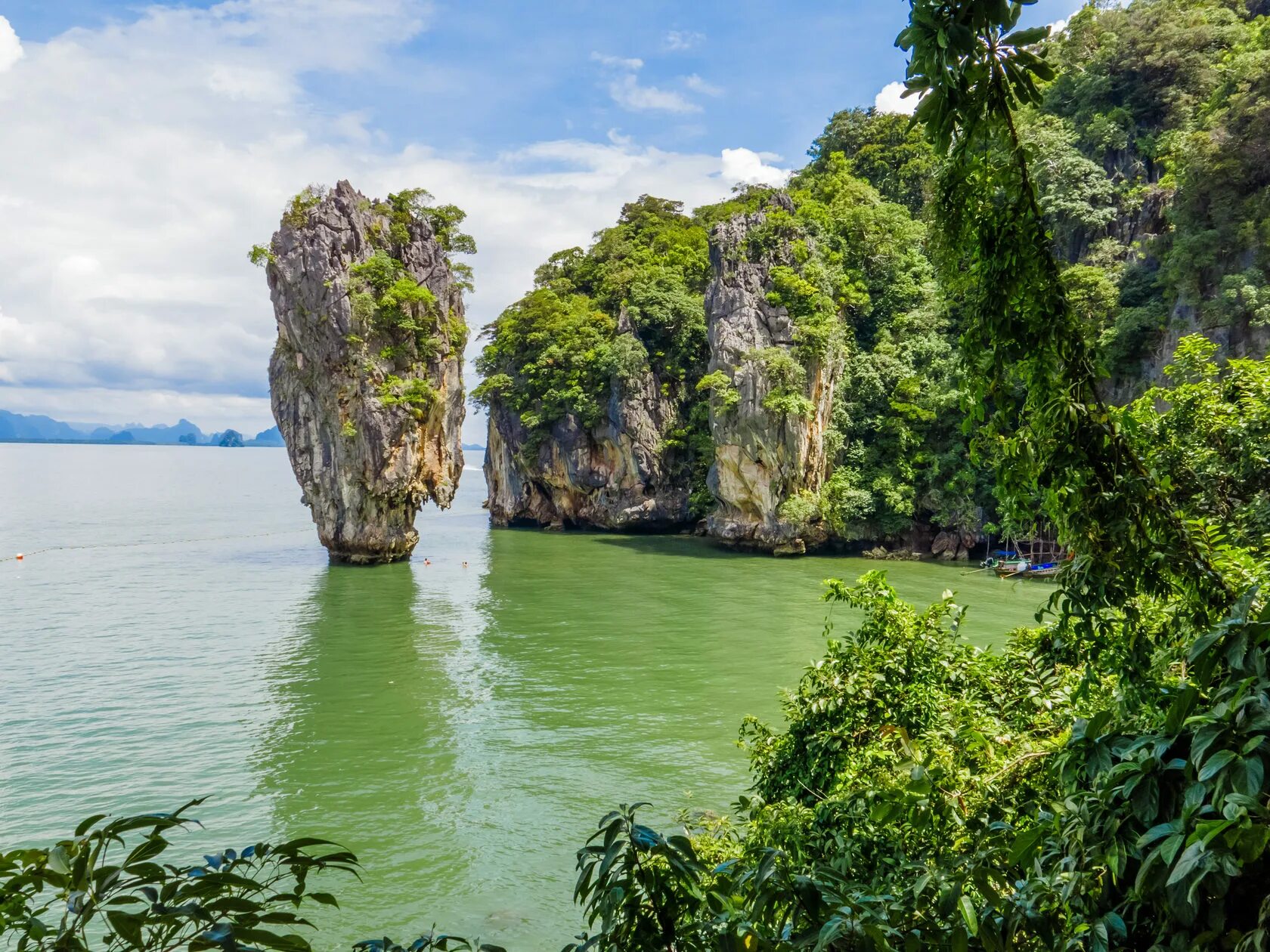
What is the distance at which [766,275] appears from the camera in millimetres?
33031

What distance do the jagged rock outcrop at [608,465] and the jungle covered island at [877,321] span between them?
0.12 m

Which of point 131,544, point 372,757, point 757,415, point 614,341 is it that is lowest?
point 372,757

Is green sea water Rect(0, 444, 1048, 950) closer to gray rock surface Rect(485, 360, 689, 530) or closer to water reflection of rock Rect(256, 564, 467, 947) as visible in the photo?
water reflection of rock Rect(256, 564, 467, 947)

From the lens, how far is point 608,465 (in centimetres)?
4075

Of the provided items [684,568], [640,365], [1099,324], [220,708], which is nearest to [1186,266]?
[1099,324]

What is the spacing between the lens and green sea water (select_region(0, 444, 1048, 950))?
33.8 feet

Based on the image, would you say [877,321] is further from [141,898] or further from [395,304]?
[141,898]

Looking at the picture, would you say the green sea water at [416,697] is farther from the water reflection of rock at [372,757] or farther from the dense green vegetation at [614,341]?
the dense green vegetation at [614,341]

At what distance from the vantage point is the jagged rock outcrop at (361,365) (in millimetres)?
28641

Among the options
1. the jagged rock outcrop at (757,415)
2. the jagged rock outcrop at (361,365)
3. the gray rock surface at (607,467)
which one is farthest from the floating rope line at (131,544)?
the jagged rock outcrop at (757,415)

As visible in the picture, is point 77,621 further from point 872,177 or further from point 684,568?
point 872,177

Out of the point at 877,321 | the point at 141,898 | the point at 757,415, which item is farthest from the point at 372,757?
the point at 877,321

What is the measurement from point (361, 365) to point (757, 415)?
15282 millimetres

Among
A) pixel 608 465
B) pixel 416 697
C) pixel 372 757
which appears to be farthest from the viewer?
pixel 608 465
